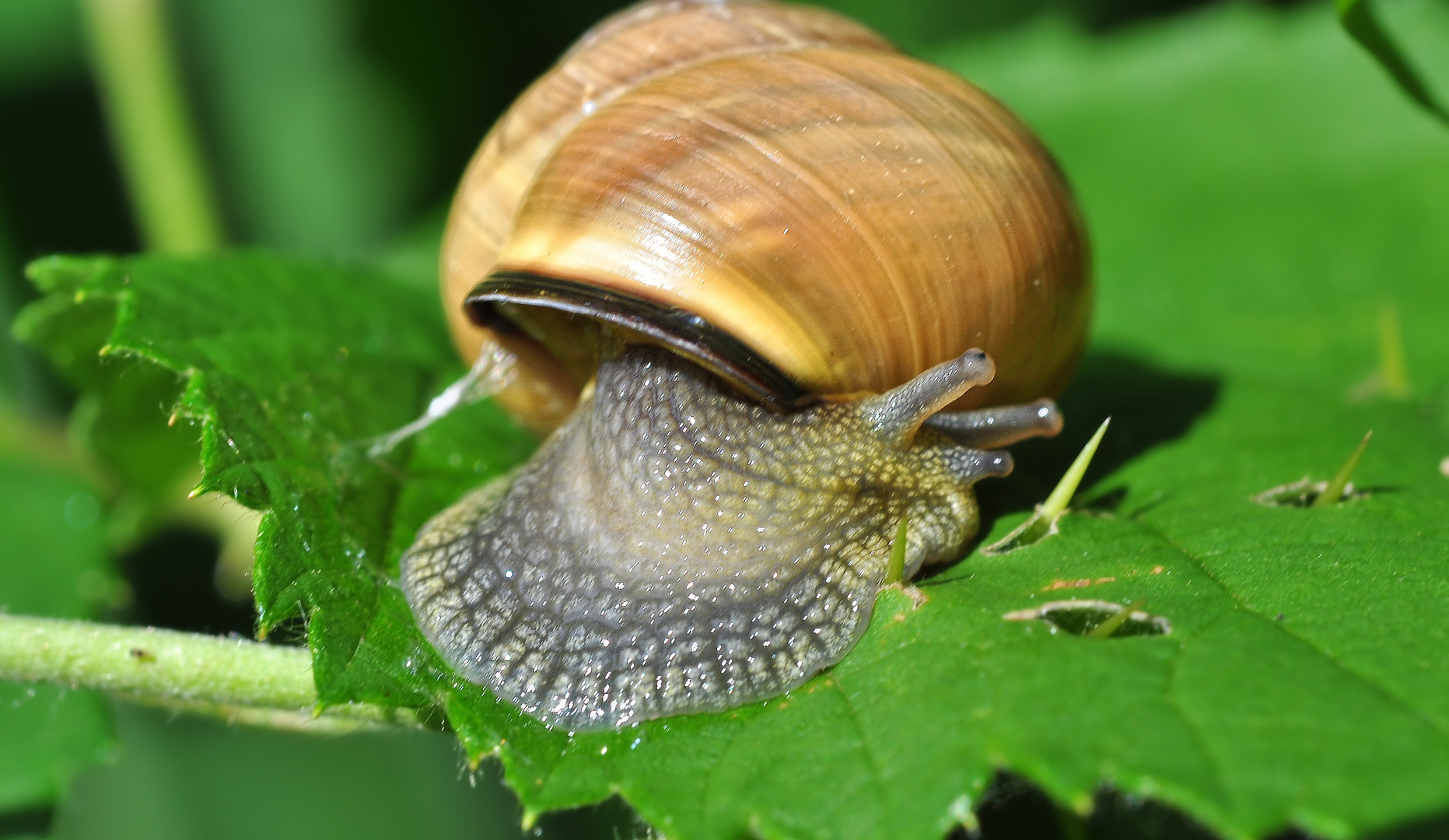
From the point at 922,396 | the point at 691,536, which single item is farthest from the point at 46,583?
the point at 922,396

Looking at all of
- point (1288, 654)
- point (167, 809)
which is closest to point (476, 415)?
point (1288, 654)

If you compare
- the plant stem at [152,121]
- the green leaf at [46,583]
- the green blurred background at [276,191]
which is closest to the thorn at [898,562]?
the green blurred background at [276,191]

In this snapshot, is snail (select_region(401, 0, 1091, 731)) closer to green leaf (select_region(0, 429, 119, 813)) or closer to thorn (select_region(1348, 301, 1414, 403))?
thorn (select_region(1348, 301, 1414, 403))

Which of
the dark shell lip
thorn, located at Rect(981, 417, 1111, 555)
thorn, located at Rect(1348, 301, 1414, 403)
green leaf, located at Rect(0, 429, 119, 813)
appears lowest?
green leaf, located at Rect(0, 429, 119, 813)

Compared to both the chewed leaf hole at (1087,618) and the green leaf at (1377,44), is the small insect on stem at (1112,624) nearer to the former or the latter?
the chewed leaf hole at (1087,618)

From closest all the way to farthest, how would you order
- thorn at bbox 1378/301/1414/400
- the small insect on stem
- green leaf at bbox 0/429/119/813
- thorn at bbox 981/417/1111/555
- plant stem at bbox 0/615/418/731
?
the small insect on stem, plant stem at bbox 0/615/418/731, thorn at bbox 981/417/1111/555, green leaf at bbox 0/429/119/813, thorn at bbox 1378/301/1414/400

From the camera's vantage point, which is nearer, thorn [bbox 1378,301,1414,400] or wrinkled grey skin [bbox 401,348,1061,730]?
wrinkled grey skin [bbox 401,348,1061,730]

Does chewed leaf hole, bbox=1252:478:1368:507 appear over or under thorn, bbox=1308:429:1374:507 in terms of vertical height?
under

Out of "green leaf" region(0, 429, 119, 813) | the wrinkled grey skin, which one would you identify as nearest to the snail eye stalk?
the wrinkled grey skin
